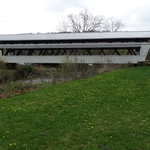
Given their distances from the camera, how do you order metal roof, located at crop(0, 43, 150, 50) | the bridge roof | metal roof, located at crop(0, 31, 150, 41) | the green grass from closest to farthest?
the green grass < metal roof, located at crop(0, 43, 150, 50) < the bridge roof < metal roof, located at crop(0, 31, 150, 41)

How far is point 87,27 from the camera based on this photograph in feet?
157

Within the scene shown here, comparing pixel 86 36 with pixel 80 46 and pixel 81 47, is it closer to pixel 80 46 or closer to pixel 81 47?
pixel 80 46

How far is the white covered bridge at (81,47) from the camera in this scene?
20953 mm

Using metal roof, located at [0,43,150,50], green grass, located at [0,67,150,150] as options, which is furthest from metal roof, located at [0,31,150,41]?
green grass, located at [0,67,150,150]

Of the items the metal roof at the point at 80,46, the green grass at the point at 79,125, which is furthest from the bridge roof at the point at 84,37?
the green grass at the point at 79,125

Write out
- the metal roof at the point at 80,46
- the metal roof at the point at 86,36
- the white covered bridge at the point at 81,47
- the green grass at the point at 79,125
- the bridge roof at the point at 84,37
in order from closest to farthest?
the green grass at the point at 79,125, the white covered bridge at the point at 81,47, the metal roof at the point at 80,46, the bridge roof at the point at 84,37, the metal roof at the point at 86,36

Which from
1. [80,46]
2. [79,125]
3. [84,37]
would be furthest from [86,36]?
[79,125]

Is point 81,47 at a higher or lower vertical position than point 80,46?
lower

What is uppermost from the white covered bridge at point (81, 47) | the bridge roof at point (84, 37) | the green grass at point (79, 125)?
the bridge roof at point (84, 37)

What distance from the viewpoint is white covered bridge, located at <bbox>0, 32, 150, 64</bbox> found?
825 inches

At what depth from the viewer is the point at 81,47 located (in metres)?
22.5

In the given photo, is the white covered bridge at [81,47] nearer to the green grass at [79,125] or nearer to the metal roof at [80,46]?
the metal roof at [80,46]

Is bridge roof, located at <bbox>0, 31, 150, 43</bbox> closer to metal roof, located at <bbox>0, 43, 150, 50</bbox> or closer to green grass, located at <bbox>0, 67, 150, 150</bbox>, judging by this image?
metal roof, located at <bbox>0, 43, 150, 50</bbox>

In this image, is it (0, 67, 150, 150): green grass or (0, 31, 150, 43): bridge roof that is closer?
(0, 67, 150, 150): green grass
